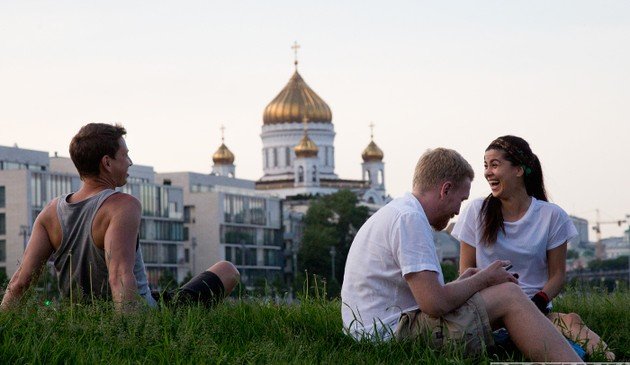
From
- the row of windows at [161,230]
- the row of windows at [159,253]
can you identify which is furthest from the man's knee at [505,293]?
the row of windows at [161,230]

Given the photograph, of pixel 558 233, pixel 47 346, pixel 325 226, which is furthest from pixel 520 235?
pixel 325 226

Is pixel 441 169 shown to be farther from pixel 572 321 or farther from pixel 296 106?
pixel 296 106

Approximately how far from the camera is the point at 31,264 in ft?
31.1

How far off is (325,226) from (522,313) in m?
120

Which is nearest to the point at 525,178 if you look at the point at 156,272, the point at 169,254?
the point at 156,272

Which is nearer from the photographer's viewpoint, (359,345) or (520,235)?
(359,345)

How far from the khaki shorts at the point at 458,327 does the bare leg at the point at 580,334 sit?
805mm

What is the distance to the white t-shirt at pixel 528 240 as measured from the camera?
10367 mm

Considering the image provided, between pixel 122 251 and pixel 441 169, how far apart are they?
5.47ft

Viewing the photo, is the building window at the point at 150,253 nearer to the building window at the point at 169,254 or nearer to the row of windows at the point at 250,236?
the building window at the point at 169,254

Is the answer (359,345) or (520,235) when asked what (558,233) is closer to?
(520,235)

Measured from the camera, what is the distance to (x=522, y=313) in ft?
28.5

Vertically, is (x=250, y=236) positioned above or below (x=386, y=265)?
above

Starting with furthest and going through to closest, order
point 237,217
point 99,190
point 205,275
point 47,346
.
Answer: point 237,217 < point 205,275 < point 99,190 < point 47,346
